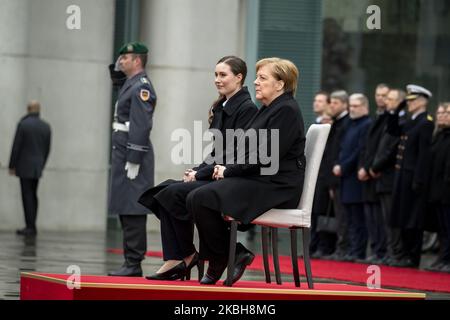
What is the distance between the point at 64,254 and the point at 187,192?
5.38 m

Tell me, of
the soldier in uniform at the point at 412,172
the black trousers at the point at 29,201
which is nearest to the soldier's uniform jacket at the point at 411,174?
the soldier in uniform at the point at 412,172

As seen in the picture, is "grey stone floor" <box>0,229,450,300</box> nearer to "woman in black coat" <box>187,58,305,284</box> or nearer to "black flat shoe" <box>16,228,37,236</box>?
"black flat shoe" <box>16,228,37,236</box>

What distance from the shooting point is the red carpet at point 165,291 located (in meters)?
7.79

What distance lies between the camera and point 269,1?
20.0m

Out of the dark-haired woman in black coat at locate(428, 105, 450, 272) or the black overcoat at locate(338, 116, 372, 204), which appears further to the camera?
the black overcoat at locate(338, 116, 372, 204)

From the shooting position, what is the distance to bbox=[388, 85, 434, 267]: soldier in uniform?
575 inches

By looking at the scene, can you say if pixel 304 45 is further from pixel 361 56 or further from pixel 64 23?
pixel 64 23

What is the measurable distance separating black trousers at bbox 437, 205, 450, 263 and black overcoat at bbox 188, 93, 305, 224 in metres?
5.96

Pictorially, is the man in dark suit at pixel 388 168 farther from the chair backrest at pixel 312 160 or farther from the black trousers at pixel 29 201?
the chair backrest at pixel 312 160

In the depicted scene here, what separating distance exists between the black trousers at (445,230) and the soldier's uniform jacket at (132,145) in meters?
4.33

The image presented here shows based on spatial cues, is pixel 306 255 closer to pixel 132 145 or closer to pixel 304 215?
pixel 304 215

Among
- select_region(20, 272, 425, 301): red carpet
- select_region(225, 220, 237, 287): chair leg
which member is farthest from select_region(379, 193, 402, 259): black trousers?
select_region(225, 220, 237, 287): chair leg

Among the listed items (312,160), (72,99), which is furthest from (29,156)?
(312,160)
